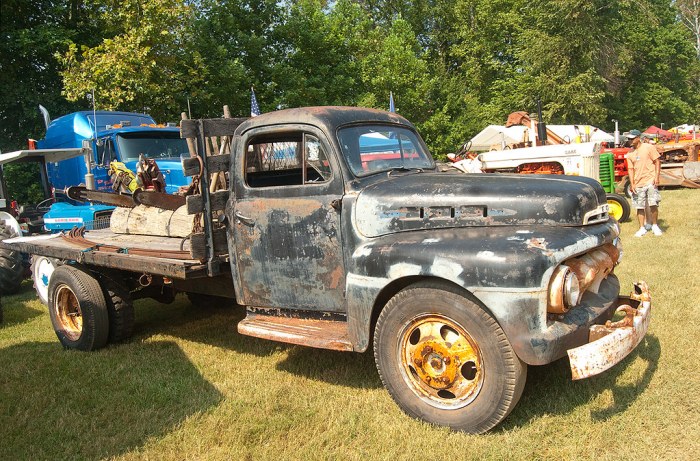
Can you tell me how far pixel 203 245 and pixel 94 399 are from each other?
1.48 meters

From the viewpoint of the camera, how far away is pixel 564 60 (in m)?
26.2

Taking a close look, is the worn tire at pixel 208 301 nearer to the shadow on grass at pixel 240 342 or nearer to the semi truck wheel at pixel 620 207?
the shadow on grass at pixel 240 342

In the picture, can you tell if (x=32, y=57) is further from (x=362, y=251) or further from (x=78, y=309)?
(x=362, y=251)

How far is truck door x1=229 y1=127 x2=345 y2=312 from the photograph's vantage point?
13.1ft

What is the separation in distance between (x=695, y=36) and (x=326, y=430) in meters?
49.5

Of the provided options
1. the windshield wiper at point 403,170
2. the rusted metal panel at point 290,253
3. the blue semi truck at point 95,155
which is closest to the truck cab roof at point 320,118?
the windshield wiper at point 403,170

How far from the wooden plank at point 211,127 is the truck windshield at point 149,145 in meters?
6.12

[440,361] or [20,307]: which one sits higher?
Answer: [440,361]

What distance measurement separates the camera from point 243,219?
14.3 ft

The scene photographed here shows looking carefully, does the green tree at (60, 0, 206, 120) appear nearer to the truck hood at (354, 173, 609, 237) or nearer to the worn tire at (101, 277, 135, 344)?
the worn tire at (101, 277, 135, 344)

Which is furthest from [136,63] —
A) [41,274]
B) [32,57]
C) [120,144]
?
[32,57]

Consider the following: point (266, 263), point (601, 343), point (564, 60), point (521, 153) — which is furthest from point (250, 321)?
point (564, 60)

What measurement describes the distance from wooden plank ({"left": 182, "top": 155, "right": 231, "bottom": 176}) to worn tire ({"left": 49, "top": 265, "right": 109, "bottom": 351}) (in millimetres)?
2033

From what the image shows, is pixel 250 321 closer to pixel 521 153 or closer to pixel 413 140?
pixel 413 140
